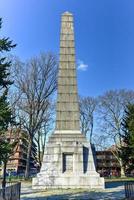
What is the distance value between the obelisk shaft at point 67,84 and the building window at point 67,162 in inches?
65.8

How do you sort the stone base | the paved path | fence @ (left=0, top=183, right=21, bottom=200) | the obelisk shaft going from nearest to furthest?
fence @ (left=0, top=183, right=21, bottom=200) < the paved path < the stone base < the obelisk shaft

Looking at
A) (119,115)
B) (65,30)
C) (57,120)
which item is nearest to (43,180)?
(57,120)

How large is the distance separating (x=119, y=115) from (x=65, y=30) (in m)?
18.7

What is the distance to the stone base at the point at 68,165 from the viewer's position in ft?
52.2

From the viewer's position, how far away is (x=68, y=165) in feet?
54.0

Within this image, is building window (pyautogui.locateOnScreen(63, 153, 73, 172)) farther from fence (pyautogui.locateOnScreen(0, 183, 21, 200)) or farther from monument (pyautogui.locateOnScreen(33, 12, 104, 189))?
fence (pyautogui.locateOnScreen(0, 183, 21, 200))

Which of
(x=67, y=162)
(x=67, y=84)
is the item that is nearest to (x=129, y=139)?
(x=67, y=84)

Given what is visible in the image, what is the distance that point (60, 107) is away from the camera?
17.7m

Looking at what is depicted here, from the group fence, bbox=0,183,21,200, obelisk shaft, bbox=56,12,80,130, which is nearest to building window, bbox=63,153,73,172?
obelisk shaft, bbox=56,12,80,130

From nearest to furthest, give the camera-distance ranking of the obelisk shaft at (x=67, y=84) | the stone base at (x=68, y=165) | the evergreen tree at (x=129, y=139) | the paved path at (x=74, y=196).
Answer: the paved path at (x=74, y=196) < the stone base at (x=68, y=165) < the obelisk shaft at (x=67, y=84) < the evergreen tree at (x=129, y=139)

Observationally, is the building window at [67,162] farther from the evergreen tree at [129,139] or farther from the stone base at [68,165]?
the evergreen tree at [129,139]

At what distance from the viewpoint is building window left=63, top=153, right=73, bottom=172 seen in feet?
53.7

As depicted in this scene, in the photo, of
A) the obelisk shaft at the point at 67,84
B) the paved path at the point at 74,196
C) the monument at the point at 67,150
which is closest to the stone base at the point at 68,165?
the monument at the point at 67,150

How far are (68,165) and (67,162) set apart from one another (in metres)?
0.18
